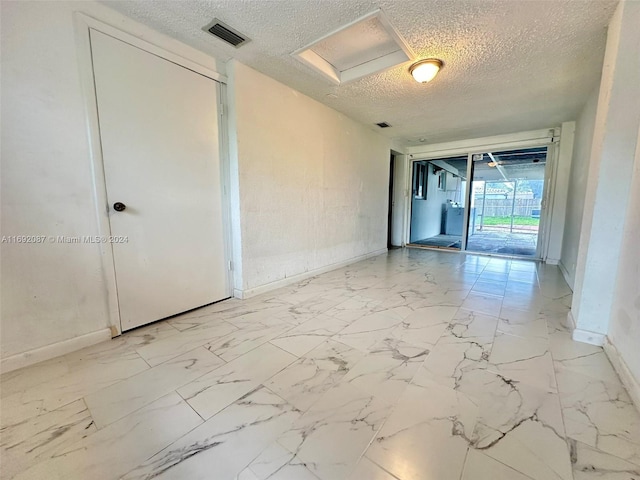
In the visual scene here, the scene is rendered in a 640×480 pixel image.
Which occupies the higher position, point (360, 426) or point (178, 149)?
point (178, 149)

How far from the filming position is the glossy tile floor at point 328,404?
962mm

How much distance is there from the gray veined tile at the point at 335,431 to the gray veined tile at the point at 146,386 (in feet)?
2.36

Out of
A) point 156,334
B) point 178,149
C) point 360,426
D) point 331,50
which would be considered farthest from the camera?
point 331,50

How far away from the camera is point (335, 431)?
110 centimetres

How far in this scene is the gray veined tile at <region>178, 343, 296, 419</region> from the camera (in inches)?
50.1

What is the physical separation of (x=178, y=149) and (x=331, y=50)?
1680mm

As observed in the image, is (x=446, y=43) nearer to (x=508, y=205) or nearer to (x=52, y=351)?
(x=52, y=351)

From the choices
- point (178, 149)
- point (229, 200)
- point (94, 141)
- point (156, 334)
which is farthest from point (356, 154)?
point (156, 334)

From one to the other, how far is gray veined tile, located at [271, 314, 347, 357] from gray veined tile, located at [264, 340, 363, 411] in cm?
8

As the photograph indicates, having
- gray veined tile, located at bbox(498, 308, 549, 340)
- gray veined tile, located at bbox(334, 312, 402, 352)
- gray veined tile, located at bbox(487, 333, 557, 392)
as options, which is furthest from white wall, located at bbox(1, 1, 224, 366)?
gray veined tile, located at bbox(498, 308, 549, 340)

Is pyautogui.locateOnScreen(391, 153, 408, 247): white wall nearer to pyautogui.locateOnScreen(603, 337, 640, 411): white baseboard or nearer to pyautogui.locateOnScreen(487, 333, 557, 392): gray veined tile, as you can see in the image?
pyautogui.locateOnScreen(487, 333, 557, 392): gray veined tile

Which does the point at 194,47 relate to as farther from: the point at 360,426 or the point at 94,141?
the point at 360,426

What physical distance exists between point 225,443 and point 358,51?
303 centimetres

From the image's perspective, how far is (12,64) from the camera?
4.73ft
